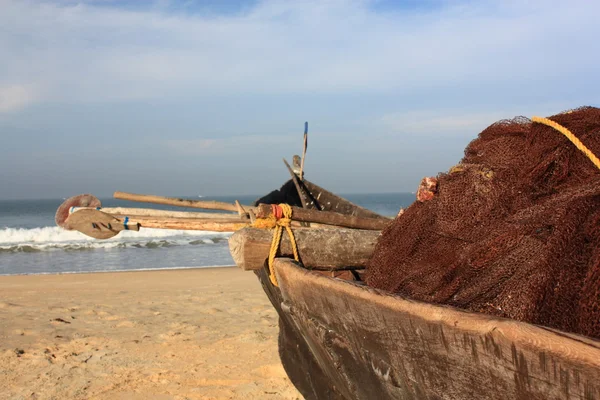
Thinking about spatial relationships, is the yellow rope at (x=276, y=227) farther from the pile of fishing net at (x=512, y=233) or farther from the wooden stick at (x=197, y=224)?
the wooden stick at (x=197, y=224)

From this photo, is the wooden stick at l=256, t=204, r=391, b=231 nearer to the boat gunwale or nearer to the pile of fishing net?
the pile of fishing net

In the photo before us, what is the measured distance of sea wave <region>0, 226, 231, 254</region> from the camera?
61.2 feet

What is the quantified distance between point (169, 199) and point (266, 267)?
1914 mm

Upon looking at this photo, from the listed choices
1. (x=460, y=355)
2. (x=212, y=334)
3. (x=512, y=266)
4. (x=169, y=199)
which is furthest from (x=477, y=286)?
(x=212, y=334)

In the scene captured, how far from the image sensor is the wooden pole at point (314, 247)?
3.14 metres

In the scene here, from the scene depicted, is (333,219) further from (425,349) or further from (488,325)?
(488,325)

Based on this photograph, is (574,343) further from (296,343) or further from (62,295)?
(62,295)

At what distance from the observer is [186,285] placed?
Result: 10.8m

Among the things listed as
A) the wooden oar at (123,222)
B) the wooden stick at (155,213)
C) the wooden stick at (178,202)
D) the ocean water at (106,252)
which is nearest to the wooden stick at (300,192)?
the wooden stick at (178,202)

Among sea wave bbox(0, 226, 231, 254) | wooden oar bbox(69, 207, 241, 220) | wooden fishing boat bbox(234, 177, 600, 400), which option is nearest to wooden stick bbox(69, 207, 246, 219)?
wooden oar bbox(69, 207, 241, 220)

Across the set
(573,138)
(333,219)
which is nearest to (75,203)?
(333,219)

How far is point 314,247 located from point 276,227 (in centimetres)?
27

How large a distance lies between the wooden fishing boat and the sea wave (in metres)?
17.1

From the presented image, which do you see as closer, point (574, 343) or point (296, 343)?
point (574, 343)
